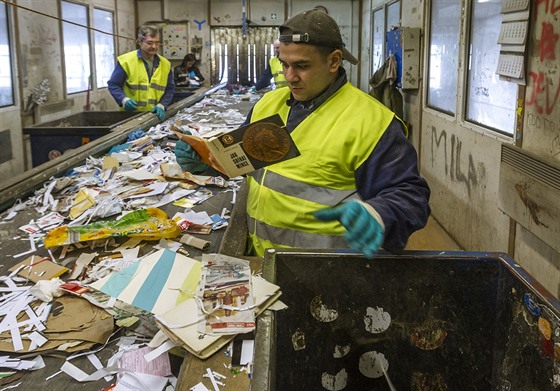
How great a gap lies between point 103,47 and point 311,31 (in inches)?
365

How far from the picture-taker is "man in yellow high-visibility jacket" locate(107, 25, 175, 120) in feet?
18.6

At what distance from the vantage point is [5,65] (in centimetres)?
664

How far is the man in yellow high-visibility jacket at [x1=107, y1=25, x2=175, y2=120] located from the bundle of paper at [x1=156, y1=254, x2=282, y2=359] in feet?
14.4

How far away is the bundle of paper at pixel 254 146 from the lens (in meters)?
1.79

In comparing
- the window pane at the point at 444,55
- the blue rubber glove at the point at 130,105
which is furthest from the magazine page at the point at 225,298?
the blue rubber glove at the point at 130,105

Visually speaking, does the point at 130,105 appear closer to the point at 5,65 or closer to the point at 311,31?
the point at 5,65

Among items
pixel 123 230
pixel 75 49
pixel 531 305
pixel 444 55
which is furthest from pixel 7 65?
pixel 531 305

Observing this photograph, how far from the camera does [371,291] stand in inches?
64.1

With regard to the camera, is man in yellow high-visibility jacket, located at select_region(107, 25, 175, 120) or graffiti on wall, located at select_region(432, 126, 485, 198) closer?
graffiti on wall, located at select_region(432, 126, 485, 198)

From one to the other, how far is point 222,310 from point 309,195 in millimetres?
629

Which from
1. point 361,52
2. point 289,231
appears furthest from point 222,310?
point 361,52

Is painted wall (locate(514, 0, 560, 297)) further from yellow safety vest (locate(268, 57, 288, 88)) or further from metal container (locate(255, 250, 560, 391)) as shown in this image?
yellow safety vest (locate(268, 57, 288, 88))

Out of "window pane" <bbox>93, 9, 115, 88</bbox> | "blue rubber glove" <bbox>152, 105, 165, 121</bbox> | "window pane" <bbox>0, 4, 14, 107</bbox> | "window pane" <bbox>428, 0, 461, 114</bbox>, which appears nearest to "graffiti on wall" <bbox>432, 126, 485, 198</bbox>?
"window pane" <bbox>428, 0, 461, 114</bbox>

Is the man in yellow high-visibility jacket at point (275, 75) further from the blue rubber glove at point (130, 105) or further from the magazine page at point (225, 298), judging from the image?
the magazine page at point (225, 298)
